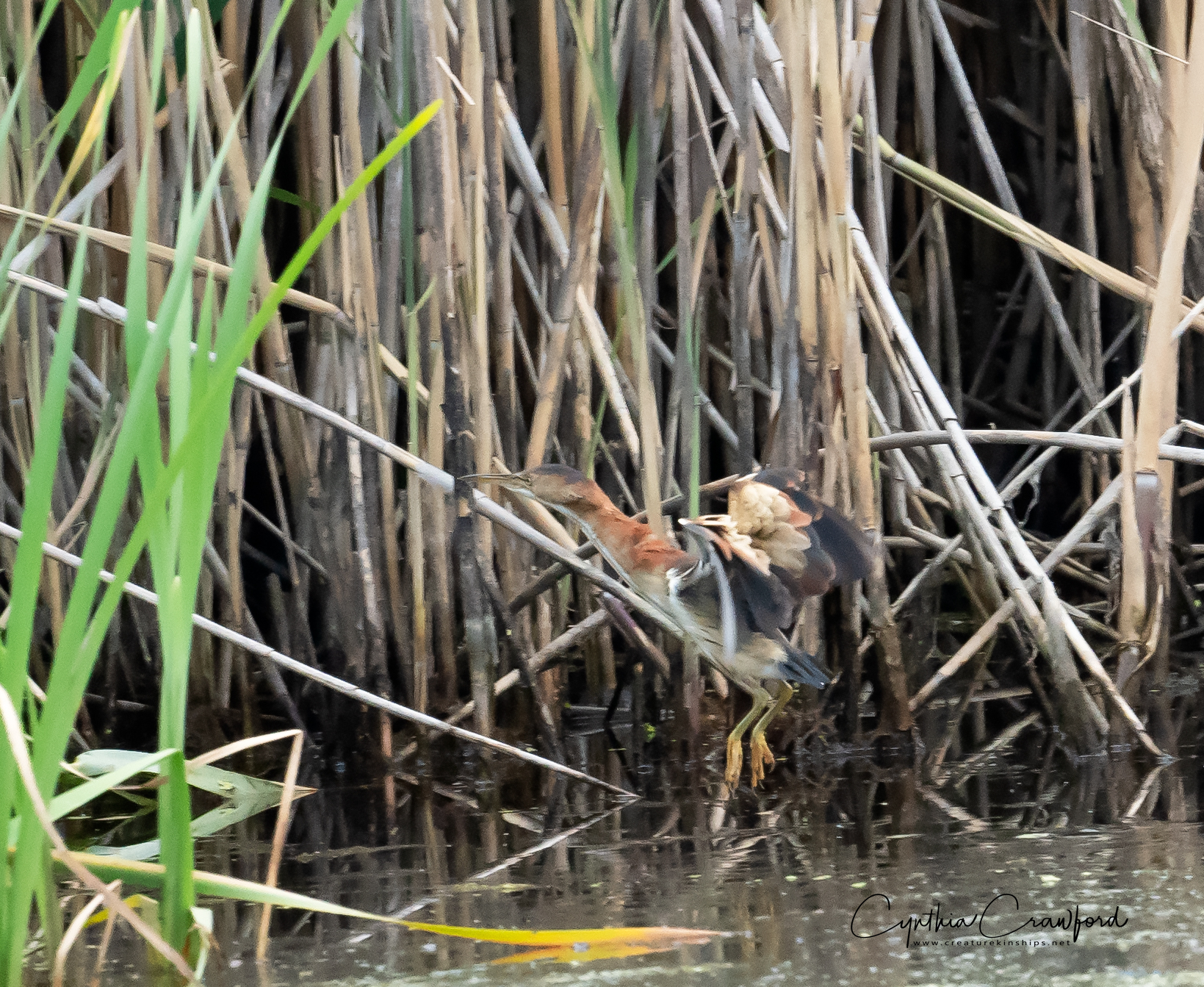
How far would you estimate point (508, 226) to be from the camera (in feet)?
9.78

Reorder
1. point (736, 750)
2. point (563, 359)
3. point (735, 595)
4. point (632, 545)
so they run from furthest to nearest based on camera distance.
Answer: point (563, 359) < point (632, 545) < point (736, 750) < point (735, 595)

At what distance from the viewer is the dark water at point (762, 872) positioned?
1694 mm

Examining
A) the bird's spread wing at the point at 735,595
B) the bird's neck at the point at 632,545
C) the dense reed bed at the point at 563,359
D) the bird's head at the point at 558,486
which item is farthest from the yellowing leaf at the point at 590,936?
the bird's head at the point at 558,486

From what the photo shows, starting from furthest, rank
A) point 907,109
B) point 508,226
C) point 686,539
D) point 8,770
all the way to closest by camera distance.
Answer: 1. point 907,109
2. point 686,539
3. point 508,226
4. point 8,770

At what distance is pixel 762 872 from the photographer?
208 centimetres

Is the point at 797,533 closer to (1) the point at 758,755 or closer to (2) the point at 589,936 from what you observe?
(1) the point at 758,755

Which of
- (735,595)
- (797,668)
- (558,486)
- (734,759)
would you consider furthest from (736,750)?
(558,486)

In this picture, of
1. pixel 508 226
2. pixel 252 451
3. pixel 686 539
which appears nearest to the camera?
pixel 508 226

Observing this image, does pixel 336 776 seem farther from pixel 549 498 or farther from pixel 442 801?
pixel 549 498

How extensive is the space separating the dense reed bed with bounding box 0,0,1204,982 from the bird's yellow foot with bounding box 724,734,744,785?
26 centimetres

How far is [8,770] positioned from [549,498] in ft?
4.83

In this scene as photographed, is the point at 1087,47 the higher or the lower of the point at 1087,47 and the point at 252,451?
the higher

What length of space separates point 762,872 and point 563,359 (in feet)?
3.80

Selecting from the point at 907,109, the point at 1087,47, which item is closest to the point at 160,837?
the point at 1087,47
